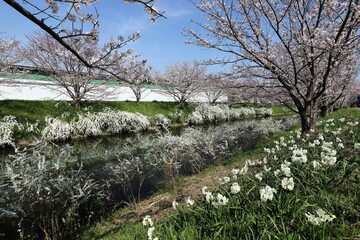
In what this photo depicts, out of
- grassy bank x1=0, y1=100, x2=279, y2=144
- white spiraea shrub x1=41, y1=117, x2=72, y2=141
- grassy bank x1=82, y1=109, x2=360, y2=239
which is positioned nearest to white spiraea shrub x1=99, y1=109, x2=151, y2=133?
grassy bank x1=0, y1=100, x2=279, y2=144

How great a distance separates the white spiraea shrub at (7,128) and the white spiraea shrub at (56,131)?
1412mm

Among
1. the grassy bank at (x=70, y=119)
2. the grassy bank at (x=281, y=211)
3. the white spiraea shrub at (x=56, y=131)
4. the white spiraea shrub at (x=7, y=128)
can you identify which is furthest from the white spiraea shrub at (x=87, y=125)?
the grassy bank at (x=281, y=211)

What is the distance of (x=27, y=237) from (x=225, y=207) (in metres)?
4.20

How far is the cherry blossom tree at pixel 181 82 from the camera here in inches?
1257

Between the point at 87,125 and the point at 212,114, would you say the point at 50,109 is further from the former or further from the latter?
the point at 212,114

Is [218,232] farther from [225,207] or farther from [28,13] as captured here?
[28,13]

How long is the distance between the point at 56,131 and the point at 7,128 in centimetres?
227

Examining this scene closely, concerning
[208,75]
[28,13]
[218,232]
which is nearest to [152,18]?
[28,13]

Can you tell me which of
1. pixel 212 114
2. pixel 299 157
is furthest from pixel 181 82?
pixel 299 157

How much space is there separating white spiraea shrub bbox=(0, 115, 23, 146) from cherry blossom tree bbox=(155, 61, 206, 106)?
18150 mm

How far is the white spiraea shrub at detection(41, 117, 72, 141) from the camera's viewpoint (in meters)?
14.6

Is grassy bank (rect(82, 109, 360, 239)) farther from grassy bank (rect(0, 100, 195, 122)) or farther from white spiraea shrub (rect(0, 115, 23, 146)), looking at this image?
grassy bank (rect(0, 100, 195, 122))

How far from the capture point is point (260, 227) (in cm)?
267

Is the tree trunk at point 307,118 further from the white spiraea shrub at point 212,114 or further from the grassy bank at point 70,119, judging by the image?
the white spiraea shrub at point 212,114
